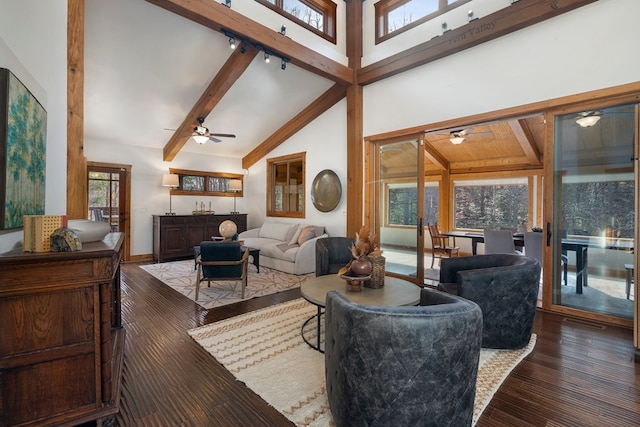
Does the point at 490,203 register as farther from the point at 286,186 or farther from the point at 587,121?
the point at 286,186

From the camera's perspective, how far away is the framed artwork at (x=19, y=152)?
58.4 inches

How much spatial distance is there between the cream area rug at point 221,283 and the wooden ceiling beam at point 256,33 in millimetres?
3486

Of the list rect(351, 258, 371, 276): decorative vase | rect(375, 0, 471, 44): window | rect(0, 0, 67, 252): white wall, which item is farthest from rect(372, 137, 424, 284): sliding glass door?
rect(0, 0, 67, 252): white wall

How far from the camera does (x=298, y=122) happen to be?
662 centimetres

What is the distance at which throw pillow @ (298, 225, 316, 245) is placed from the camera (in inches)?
225

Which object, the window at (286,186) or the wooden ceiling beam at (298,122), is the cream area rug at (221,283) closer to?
the window at (286,186)

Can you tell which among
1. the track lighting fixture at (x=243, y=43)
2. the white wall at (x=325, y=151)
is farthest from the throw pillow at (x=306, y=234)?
the track lighting fixture at (x=243, y=43)

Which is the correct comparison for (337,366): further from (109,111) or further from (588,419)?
(109,111)

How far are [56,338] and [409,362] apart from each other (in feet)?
5.96

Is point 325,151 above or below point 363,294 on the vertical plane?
above

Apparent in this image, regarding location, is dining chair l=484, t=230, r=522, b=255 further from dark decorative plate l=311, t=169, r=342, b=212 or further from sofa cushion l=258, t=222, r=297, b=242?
sofa cushion l=258, t=222, r=297, b=242

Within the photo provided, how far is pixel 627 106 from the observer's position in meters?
3.03

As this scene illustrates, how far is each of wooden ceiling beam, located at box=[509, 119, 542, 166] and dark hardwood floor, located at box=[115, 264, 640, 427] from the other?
3839 mm

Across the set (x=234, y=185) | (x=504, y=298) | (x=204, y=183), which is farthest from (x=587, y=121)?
(x=204, y=183)
